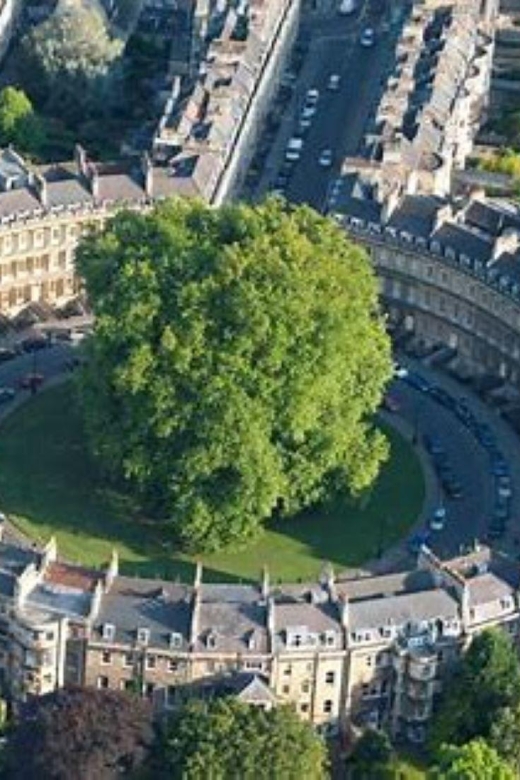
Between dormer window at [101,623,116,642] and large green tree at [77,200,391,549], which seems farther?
large green tree at [77,200,391,549]

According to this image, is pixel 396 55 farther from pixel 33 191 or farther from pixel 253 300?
pixel 253 300

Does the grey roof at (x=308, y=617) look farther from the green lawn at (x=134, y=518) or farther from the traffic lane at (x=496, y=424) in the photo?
the traffic lane at (x=496, y=424)

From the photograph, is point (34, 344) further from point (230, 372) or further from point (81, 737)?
point (81, 737)

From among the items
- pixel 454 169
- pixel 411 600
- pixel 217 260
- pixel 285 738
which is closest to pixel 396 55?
pixel 454 169

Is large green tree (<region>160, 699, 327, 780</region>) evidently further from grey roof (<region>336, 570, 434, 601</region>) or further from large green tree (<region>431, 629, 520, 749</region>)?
grey roof (<region>336, 570, 434, 601</region>)

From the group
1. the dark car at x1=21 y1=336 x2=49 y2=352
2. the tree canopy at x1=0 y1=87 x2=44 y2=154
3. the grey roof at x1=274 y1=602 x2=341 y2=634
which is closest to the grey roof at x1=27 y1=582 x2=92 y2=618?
the grey roof at x1=274 y1=602 x2=341 y2=634

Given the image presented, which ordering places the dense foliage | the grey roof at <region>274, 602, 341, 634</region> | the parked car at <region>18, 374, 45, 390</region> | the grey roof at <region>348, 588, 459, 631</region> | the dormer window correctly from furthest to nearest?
the parked car at <region>18, 374, 45, 390</region> → the grey roof at <region>348, 588, 459, 631</region> → the grey roof at <region>274, 602, 341, 634</region> → the dormer window → the dense foliage

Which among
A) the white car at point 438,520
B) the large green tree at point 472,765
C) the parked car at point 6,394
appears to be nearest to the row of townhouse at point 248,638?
the large green tree at point 472,765

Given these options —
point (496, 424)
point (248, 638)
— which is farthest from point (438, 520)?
point (248, 638)
